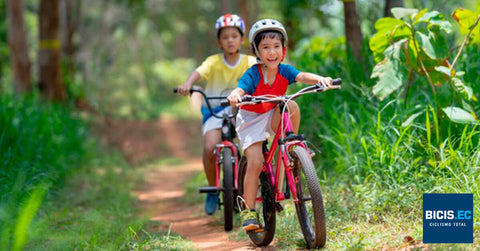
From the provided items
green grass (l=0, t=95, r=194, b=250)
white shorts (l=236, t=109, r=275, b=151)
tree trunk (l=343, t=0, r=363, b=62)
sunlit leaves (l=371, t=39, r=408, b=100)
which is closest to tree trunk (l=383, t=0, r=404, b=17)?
tree trunk (l=343, t=0, r=363, b=62)

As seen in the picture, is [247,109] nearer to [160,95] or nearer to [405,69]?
[405,69]

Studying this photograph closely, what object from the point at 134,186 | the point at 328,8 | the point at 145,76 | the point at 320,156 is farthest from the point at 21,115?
the point at 145,76

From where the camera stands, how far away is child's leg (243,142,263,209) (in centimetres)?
430

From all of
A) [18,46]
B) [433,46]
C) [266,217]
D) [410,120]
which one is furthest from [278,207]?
[18,46]

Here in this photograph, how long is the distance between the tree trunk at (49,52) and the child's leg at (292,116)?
29.3ft

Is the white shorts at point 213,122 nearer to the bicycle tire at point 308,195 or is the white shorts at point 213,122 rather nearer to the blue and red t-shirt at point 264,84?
the blue and red t-shirt at point 264,84

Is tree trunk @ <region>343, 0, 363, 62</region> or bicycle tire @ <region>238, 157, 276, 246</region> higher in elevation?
tree trunk @ <region>343, 0, 363, 62</region>

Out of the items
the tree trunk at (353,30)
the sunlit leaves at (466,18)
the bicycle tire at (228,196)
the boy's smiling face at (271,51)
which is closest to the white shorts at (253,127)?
the boy's smiling face at (271,51)

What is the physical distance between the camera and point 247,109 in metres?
4.40

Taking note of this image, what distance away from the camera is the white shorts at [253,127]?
4312mm

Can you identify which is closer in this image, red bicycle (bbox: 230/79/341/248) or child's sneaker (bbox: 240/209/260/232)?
red bicycle (bbox: 230/79/341/248)

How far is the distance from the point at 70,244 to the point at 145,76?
885 inches

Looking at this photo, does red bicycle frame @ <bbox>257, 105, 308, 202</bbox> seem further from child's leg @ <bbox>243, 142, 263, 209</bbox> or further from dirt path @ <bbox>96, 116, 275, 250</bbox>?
dirt path @ <bbox>96, 116, 275, 250</bbox>

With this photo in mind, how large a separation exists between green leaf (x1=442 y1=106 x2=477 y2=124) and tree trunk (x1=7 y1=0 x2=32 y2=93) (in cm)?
954
